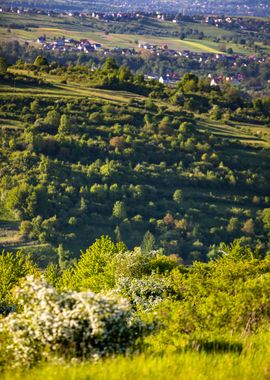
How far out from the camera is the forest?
22.2 meters

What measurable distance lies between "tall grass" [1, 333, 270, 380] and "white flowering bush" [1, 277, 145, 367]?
264mm

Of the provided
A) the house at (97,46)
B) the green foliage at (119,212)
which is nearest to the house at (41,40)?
the house at (97,46)

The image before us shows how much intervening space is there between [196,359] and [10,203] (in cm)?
5943

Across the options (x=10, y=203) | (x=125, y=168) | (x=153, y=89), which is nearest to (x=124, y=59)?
(x=153, y=89)

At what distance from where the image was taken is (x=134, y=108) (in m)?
89.2

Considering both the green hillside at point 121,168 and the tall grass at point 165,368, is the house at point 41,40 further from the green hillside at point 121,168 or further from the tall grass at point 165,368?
the tall grass at point 165,368

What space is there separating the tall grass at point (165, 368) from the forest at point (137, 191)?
1.42 m

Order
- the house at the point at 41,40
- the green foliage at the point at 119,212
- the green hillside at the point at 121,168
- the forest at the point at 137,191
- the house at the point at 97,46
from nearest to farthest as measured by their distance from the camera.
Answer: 1. the forest at the point at 137,191
2. the green hillside at the point at 121,168
3. the green foliage at the point at 119,212
4. the house at the point at 41,40
5. the house at the point at 97,46

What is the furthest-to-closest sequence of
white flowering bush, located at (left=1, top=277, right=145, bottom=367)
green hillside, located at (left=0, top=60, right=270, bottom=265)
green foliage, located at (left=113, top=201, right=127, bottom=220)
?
green foliage, located at (left=113, top=201, right=127, bottom=220) < green hillside, located at (left=0, top=60, right=270, bottom=265) < white flowering bush, located at (left=1, top=277, right=145, bottom=367)

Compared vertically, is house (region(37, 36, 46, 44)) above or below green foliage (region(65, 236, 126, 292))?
below

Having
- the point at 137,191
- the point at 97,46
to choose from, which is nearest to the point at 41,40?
the point at 97,46

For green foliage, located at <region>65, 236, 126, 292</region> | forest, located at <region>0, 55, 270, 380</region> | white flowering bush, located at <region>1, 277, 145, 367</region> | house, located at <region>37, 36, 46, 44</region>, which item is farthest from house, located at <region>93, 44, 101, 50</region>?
white flowering bush, located at <region>1, 277, 145, 367</region>

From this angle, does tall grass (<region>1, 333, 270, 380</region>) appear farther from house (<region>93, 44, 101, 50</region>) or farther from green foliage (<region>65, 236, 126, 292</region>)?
house (<region>93, 44, 101, 50</region>)

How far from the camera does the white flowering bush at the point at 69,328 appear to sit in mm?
8914
